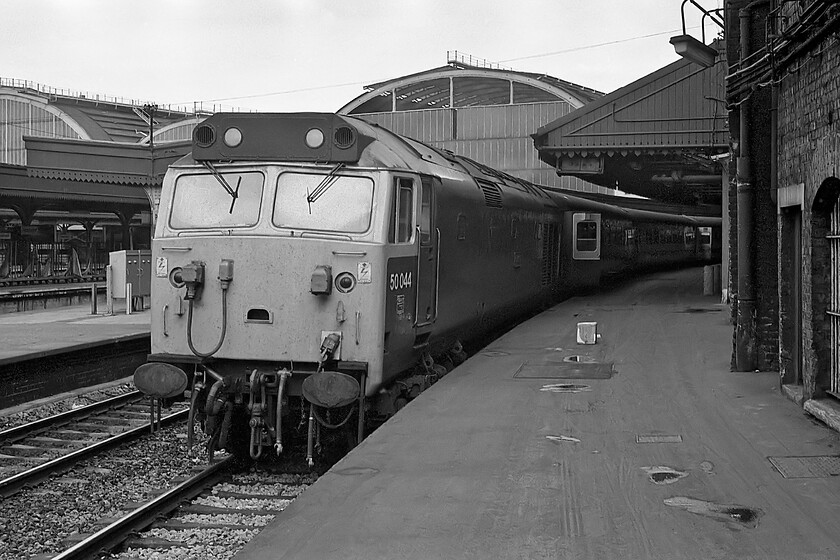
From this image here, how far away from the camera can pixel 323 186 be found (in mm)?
8406

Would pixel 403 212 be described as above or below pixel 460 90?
below

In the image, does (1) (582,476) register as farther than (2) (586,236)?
No

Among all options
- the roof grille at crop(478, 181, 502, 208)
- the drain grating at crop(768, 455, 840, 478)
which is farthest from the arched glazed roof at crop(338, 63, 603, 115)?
the drain grating at crop(768, 455, 840, 478)

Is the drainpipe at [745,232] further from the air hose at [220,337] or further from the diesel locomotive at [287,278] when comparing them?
the air hose at [220,337]

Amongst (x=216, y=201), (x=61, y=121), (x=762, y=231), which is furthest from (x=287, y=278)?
(x=61, y=121)

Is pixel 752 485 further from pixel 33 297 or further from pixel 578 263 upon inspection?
pixel 33 297

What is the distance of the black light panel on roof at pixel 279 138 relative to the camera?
8.38 metres

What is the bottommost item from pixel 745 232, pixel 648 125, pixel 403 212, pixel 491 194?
pixel 745 232

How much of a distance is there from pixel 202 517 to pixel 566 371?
4.73 m

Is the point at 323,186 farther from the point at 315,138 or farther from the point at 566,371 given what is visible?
the point at 566,371

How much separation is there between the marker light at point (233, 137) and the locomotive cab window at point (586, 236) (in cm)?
1275

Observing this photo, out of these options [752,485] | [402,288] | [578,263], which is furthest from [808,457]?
[578,263]

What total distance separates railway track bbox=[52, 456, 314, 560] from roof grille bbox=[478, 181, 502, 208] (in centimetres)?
481

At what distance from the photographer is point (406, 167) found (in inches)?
347
